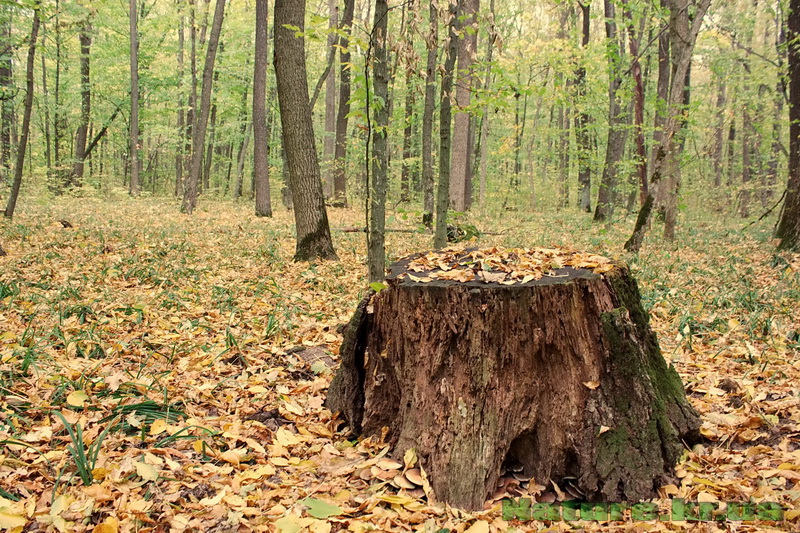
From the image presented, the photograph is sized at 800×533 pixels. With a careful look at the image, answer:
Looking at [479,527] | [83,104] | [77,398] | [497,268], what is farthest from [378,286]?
[83,104]

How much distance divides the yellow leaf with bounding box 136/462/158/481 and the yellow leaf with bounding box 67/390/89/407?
812 mm

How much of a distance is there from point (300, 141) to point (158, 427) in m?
5.48

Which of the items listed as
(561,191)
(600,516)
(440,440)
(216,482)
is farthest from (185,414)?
(561,191)

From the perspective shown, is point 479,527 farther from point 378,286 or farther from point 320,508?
point 378,286

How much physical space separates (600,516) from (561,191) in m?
24.4

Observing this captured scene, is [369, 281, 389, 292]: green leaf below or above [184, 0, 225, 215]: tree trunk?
below

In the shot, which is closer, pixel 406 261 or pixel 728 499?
pixel 728 499

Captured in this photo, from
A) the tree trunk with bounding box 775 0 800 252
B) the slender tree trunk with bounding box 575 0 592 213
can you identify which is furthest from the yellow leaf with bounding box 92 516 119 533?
the slender tree trunk with bounding box 575 0 592 213

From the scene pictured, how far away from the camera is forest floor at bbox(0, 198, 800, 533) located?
230 cm

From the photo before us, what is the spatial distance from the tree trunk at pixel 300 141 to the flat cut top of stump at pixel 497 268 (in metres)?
4.40

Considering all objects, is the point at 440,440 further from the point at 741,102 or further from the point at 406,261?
the point at 741,102

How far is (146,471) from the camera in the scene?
8.05 ft

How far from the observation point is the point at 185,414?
10.3ft

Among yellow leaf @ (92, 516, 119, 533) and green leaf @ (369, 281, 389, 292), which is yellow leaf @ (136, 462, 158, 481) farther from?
green leaf @ (369, 281, 389, 292)
